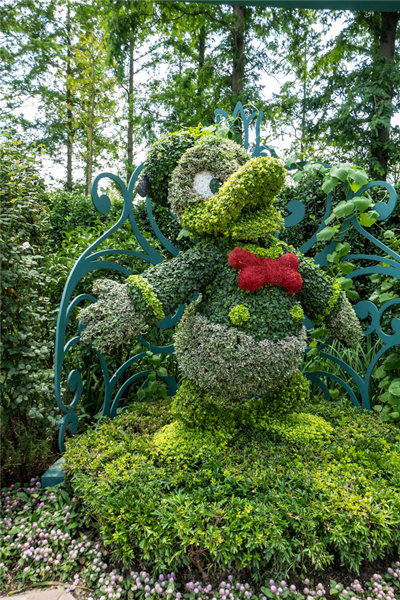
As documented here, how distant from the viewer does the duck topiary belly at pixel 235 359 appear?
2.09 metres

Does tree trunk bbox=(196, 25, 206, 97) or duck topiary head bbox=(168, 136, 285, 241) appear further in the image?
tree trunk bbox=(196, 25, 206, 97)

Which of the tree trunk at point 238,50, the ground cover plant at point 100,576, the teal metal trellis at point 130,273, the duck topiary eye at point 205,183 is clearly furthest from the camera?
the tree trunk at point 238,50

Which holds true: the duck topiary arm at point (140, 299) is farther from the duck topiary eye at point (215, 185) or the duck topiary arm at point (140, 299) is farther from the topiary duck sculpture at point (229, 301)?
the duck topiary eye at point (215, 185)

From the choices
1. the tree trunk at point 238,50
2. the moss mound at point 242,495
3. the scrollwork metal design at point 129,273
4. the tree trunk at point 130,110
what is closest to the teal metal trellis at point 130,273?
the scrollwork metal design at point 129,273

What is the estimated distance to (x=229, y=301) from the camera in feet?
7.22

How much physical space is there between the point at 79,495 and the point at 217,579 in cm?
89

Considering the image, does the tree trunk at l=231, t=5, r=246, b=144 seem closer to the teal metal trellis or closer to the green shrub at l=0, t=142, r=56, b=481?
the teal metal trellis

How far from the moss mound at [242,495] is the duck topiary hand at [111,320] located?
675 millimetres

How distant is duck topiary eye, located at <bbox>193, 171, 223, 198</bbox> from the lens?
226cm

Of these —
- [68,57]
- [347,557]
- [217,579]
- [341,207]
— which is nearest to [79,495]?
[217,579]

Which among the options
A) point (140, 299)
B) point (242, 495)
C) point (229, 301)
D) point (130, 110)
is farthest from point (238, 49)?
point (242, 495)

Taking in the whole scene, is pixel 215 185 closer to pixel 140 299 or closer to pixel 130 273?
pixel 140 299

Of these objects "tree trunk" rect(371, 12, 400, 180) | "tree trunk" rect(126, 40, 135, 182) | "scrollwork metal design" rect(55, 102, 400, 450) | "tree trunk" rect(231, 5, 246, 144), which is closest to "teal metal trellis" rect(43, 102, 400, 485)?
"scrollwork metal design" rect(55, 102, 400, 450)

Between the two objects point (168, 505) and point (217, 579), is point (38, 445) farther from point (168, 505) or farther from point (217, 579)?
point (217, 579)
